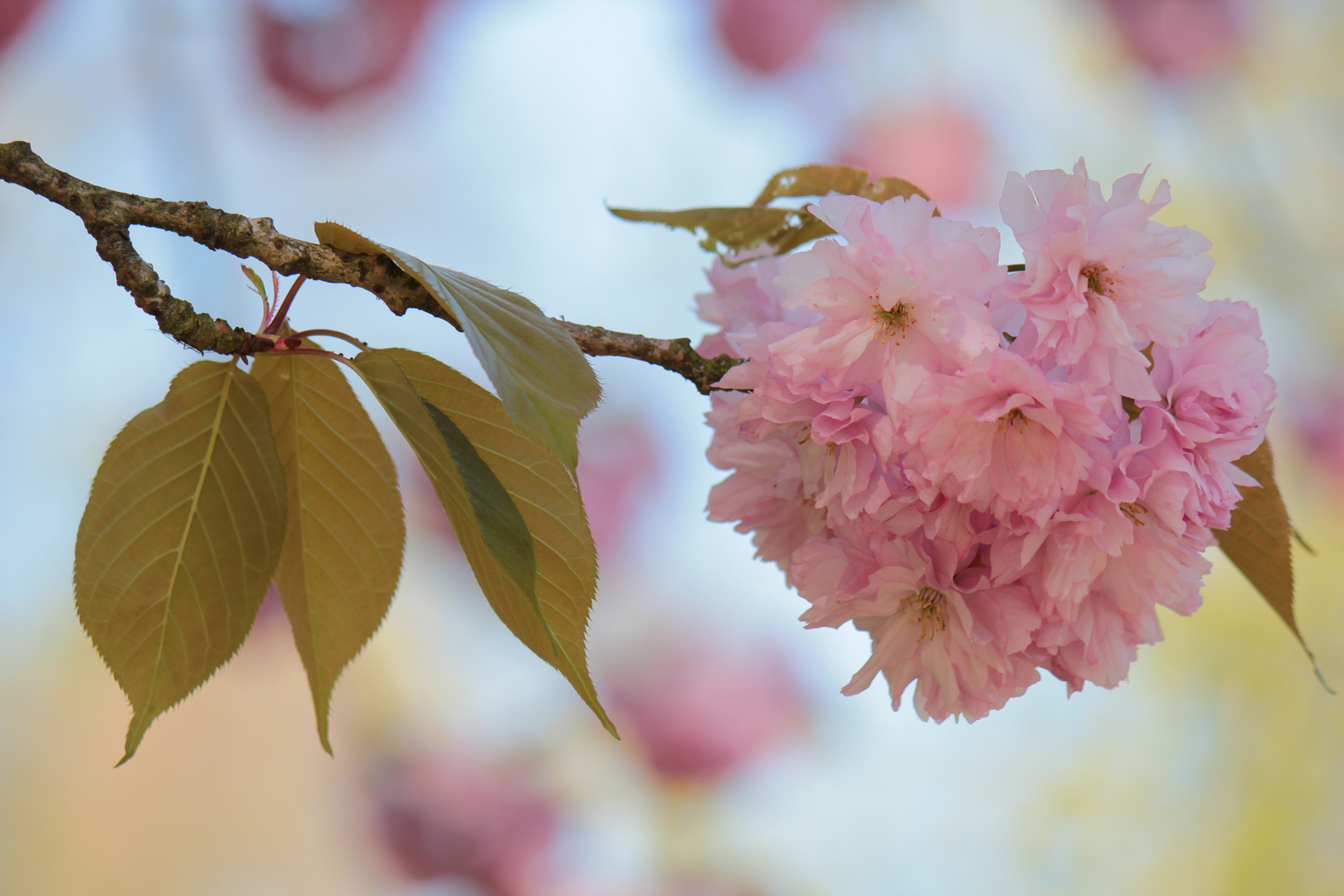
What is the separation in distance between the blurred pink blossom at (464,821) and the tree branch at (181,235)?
4.94ft

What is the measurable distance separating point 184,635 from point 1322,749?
2069 millimetres

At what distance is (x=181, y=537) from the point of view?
12.3 inches

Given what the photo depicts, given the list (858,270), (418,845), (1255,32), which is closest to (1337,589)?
(1255,32)

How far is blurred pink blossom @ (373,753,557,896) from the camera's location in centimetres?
163

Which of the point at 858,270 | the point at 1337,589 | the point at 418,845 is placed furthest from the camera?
the point at 1337,589

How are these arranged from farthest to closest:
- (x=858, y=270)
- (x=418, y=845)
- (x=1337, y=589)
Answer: (x=1337, y=589)
(x=418, y=845)
(x=858, y=270)

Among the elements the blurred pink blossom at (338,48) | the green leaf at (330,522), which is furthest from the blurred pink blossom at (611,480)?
the green leaf at (330,522)

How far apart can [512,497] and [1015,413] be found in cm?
16

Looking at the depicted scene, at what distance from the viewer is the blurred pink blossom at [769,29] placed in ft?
5.87

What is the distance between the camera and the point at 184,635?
32 cm

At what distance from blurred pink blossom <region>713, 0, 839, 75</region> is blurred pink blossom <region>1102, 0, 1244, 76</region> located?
0.66m

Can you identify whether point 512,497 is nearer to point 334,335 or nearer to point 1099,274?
point 334,335

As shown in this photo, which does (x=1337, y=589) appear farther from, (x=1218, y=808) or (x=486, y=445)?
(x=486, y=445)

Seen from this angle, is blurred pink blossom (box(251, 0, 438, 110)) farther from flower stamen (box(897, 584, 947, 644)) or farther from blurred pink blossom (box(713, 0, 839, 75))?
flower stamen (box(897, 584, 947, 644))
